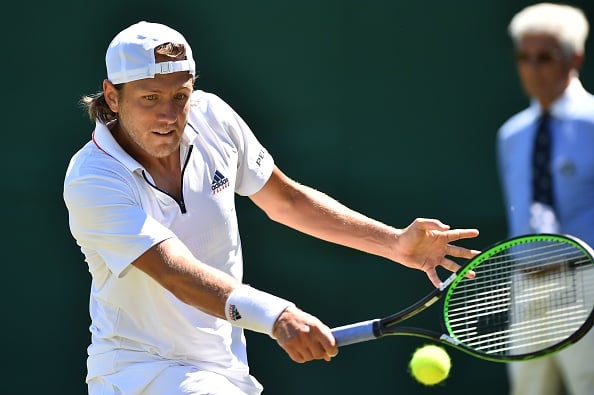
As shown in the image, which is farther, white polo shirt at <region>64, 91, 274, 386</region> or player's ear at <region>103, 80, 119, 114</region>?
player's ear at <region>103, 80, 119, 114</region>

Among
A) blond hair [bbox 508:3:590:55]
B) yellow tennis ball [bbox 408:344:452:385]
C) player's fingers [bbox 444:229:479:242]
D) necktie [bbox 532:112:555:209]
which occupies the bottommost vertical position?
yellow tennis ball [bbox 408:344:452:385]

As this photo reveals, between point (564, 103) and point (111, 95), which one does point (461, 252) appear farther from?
point (111, 95)

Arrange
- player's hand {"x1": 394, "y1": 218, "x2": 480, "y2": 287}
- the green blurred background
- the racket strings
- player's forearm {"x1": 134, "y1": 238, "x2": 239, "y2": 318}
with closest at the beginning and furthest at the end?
player's forearm {"x1": 134, "y1": 238, "x2": 239, "y2": 318} → the racket strings → player's hand {"x1": 394, "y1": 218, "x2": 480, "y2": 287} → the green blurred background

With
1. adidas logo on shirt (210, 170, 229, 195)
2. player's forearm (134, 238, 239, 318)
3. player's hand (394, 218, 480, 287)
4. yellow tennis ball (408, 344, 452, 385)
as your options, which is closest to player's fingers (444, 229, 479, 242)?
player's hand (394, 218, 480, 287)

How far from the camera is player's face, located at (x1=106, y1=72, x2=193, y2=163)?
13.7 feet

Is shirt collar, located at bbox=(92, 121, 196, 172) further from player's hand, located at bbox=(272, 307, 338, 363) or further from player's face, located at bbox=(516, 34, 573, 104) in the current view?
player's face, located at bbox=(516, 34, 573, 104)

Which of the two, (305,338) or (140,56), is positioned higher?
(140,56)

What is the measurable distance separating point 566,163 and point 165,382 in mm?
1393

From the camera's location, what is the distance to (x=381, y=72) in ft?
18.9

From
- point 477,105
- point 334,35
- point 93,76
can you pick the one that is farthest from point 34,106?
point 477,105

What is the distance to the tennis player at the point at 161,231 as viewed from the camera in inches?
157

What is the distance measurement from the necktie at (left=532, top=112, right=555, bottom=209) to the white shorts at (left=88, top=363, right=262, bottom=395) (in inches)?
44.0

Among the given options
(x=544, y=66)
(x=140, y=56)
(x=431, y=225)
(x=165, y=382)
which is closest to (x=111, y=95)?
(x=140, y=56)

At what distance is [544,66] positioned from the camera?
4156 millimetres
